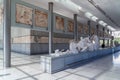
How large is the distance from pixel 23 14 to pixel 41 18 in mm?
1929

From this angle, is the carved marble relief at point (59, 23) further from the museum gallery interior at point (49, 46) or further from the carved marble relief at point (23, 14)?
the carved marble relief at point (23, 14)

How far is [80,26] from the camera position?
15695 millimetres

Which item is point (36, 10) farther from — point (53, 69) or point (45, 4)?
point (53, 69)

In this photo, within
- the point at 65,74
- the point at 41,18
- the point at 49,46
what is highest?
the point at 41,18

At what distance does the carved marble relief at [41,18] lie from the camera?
864cm

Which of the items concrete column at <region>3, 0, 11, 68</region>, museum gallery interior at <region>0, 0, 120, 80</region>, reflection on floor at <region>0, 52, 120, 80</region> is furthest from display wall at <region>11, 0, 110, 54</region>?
reflection on floor at <region>0, 52, 120, 80</region>

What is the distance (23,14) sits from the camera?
7.38m

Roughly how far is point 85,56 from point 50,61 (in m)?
3.63

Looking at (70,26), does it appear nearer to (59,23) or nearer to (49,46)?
(59,23)

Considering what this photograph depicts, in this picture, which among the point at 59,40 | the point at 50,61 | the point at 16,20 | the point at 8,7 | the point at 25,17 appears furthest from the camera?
the point at 59,40

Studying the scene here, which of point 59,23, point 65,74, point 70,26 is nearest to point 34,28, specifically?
point 59,23

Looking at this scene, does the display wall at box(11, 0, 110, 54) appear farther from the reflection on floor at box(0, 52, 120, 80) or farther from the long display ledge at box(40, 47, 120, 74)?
the long display ledge at box(40, 47, 120, 74)

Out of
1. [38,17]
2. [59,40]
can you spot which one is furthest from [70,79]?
[59,40]

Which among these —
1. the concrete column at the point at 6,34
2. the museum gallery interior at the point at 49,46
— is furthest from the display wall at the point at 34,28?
the concrete column at the point at 6,34
